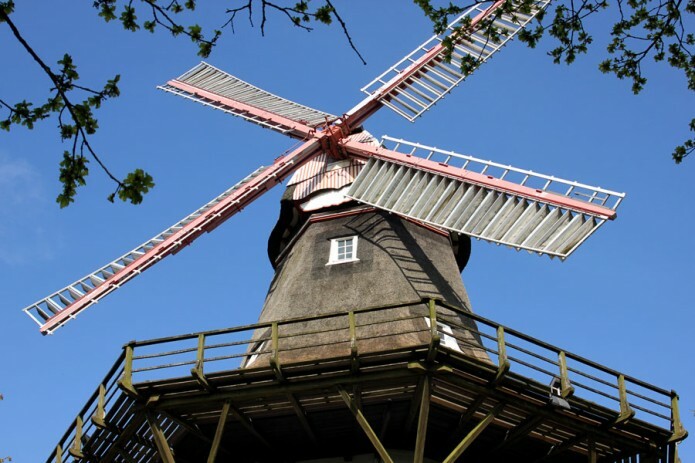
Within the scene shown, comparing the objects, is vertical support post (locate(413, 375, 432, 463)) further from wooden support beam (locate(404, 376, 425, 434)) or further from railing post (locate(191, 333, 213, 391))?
railing post (locate(191, 333, 213, 391))

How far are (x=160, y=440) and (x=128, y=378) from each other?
0.94m

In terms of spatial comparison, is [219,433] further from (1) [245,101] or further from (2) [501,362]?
(1) [245,101]

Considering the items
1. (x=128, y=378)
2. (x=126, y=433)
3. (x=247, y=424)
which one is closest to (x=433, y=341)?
(x=247, y=424)

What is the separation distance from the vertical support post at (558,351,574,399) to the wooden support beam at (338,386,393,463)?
2432 mm

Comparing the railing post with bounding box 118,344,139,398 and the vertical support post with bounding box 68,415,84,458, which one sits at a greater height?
the railing post with bounding box 118,344,139,398

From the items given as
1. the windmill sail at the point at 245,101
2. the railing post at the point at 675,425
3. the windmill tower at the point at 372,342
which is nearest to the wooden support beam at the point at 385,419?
the windmill tower at the point at 372,342

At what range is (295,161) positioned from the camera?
18031 millimetres

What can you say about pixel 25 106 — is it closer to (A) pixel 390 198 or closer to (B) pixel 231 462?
(B) pixel 231 462

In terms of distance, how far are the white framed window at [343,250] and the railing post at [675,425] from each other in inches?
214

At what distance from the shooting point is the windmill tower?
11.5 metres

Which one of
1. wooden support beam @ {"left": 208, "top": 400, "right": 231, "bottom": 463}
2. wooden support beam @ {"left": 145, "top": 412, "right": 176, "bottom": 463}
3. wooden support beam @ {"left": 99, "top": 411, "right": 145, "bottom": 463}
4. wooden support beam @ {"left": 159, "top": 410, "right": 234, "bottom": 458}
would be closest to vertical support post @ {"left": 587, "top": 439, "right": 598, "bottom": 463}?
wooden support beam @ {"left": 208, "top": 400, "right": 231, "bottom": 463}

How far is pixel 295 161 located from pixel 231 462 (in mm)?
6851

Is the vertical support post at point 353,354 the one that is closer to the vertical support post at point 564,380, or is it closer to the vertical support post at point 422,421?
the vertical support post at point 422,421

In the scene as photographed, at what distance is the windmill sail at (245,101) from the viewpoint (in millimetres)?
19078
